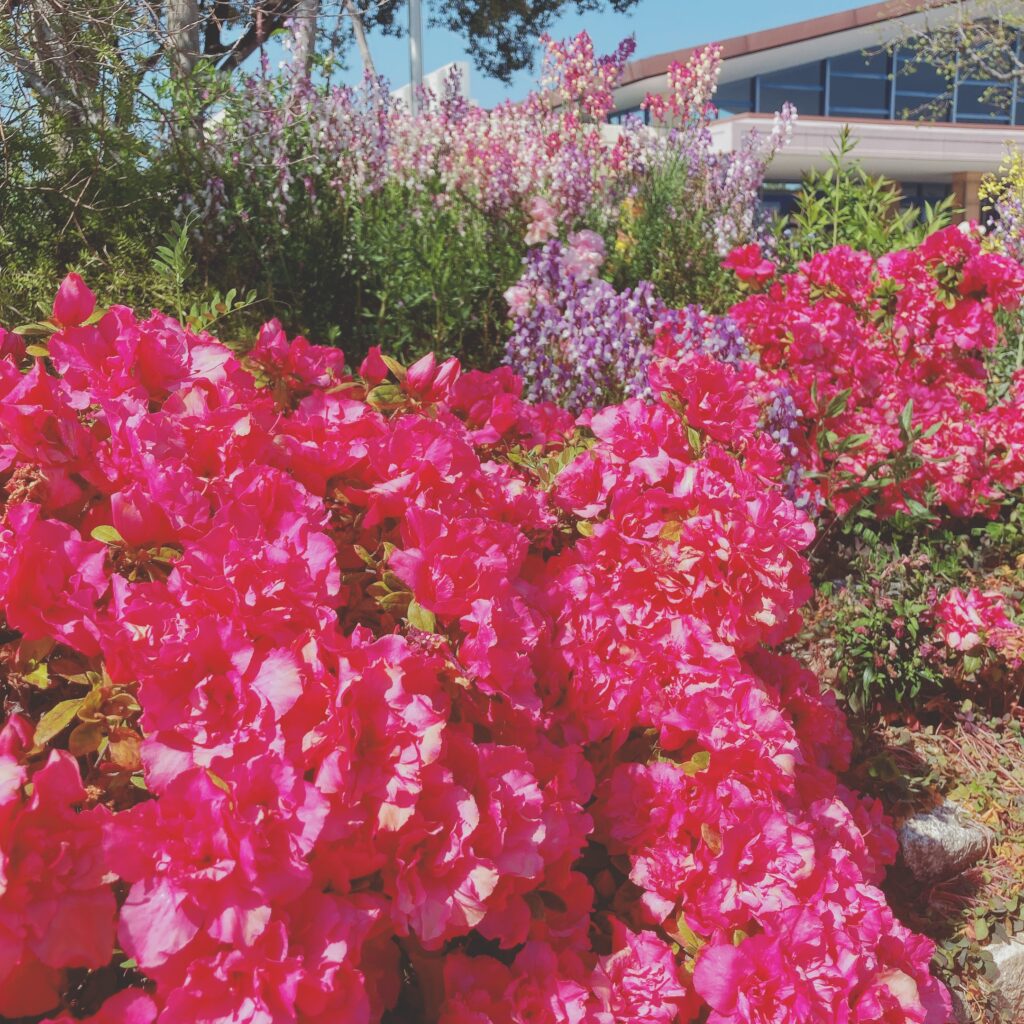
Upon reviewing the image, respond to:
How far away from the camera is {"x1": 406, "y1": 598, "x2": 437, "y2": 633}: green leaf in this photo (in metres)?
1.48

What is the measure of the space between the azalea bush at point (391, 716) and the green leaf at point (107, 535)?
25mm

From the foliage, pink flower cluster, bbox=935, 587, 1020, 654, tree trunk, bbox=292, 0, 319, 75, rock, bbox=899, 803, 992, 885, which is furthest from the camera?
the foliage

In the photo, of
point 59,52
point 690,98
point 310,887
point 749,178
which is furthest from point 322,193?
point 690,98

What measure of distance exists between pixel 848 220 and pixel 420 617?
209 inches

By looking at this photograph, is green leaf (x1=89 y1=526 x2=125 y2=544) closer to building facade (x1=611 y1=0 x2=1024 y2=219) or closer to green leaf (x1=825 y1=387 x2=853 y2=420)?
green leaf (x1=825 y1=387 x2=853 y2=420)

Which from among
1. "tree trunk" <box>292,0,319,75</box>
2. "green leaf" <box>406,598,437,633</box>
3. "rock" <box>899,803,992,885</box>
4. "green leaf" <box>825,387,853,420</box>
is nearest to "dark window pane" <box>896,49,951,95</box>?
"tree trunk" <box>292,0,319,75</box>

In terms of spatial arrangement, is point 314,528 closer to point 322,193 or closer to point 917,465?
point 917,465

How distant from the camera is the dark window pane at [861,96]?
2714 centimetres

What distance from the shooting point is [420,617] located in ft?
4.90

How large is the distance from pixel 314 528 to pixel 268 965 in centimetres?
62

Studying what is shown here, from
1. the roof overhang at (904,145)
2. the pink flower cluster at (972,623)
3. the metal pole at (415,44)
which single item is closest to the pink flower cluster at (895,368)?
the pink flower cluster at (972,623)

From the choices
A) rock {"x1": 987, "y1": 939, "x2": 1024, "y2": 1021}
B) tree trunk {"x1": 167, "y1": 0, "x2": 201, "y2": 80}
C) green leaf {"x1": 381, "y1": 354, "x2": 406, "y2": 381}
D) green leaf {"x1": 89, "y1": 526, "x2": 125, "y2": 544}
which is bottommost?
rock {"x1": 987, "y1": 939, "x2": 1024, "y2": 1021}

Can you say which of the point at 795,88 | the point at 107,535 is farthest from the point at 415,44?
the point at 795,88

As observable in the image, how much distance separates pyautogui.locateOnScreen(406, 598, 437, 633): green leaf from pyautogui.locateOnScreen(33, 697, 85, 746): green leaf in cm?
47
